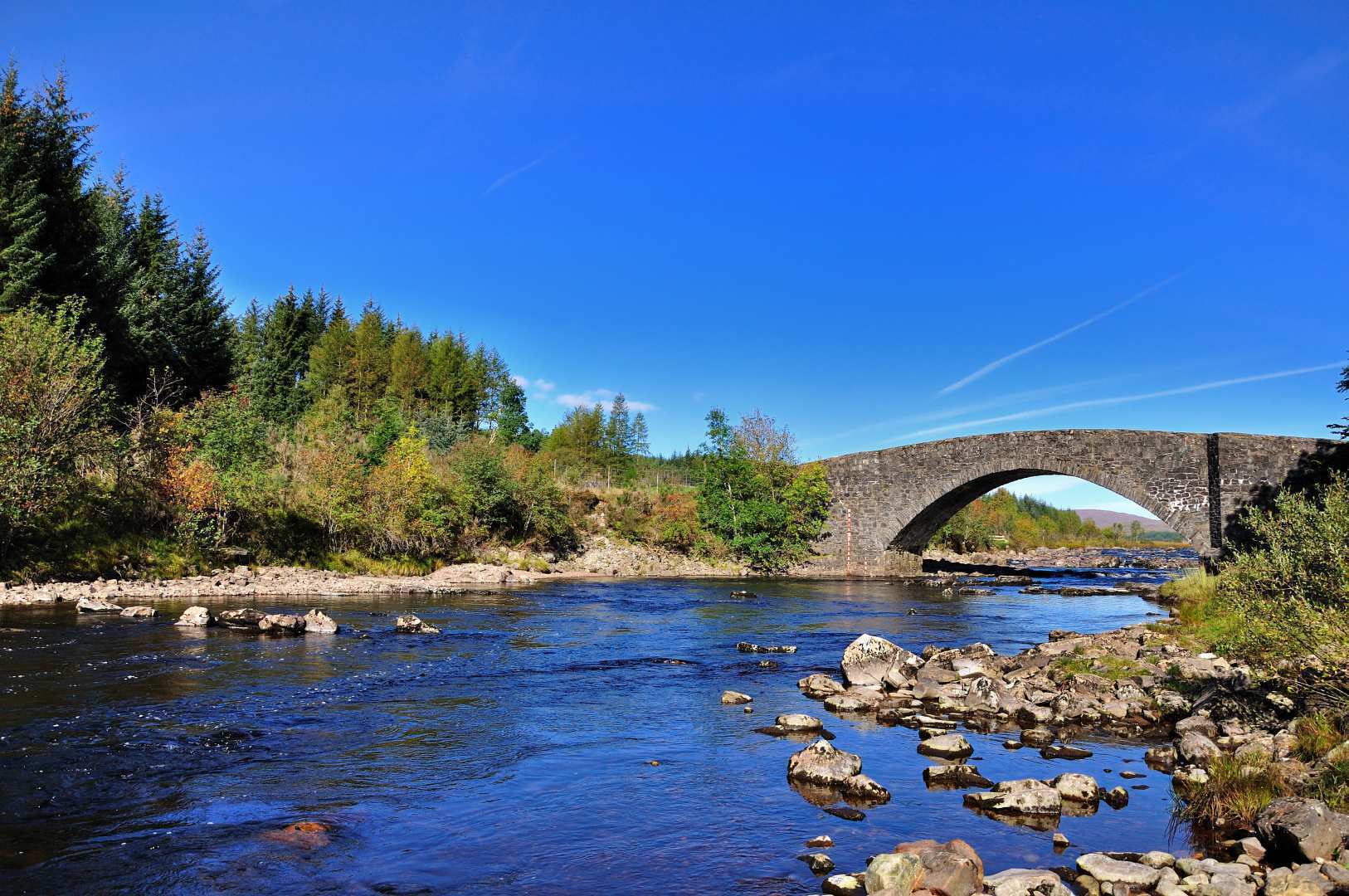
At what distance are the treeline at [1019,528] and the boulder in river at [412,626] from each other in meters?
45.8

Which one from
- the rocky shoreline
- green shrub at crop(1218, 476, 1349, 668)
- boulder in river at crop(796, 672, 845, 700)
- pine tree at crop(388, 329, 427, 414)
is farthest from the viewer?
pine tree at crop(388, 329, 427, 414)

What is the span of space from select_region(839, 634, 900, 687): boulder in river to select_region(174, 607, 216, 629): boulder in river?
13.8 m

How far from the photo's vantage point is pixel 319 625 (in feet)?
60.4

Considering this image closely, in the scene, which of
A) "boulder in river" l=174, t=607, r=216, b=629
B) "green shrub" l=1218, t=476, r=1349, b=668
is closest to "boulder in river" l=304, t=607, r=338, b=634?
"boulder in river" l=174, t=607, r=216, b=629

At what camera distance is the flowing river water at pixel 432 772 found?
638cm

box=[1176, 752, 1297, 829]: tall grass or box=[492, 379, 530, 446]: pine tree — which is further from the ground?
box=[492, 379, 530, 446]: pine tree

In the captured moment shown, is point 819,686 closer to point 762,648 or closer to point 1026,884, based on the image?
point 762,648

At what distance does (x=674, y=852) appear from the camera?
6.84 m

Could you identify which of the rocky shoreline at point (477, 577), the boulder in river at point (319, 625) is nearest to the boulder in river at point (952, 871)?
the boulder in river at point (319, 625)

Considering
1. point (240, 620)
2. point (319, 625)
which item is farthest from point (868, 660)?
point (240, 620)

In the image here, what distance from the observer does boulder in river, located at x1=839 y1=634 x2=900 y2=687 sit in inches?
543

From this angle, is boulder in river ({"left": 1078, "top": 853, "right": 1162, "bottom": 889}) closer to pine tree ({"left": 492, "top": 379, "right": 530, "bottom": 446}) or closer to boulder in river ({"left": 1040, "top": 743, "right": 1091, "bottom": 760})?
boulder in river ({"left": 1040, "top": 743, "right": 1091, "bottom": 760})

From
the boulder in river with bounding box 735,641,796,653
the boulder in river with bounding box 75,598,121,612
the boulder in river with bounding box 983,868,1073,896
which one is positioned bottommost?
the boulder in river with bounding box 735,641,796,653

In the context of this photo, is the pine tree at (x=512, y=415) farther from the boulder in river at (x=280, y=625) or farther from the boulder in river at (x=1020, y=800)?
the boulder in river at (x=1020, y=800)
